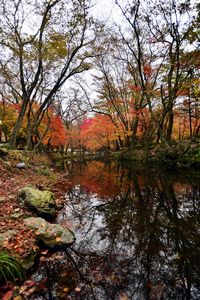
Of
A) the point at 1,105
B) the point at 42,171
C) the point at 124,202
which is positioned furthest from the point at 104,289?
the point at 1,105

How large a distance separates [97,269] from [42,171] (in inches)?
401

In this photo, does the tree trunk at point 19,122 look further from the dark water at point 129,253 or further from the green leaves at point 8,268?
the green leaves at point 8,268

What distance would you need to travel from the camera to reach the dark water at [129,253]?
3.85m

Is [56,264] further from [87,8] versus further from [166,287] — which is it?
[87,8]

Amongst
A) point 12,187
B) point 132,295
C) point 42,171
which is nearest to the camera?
point 132,295

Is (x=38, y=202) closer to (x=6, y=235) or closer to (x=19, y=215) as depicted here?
(x=19, y=215)

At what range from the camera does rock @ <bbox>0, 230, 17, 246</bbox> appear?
4582 mm

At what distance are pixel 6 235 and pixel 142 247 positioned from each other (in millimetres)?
2768

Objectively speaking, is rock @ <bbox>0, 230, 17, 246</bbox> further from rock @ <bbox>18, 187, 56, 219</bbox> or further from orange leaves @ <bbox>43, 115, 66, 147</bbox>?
orange leaves @ <bbox>43, 115, 66, 147</bbox>

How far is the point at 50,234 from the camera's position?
17.1 feet

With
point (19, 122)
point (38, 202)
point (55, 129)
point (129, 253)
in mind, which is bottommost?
point (129, 253)

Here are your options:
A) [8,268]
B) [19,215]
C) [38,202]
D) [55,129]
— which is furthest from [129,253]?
[55,129]

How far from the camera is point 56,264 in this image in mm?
4637

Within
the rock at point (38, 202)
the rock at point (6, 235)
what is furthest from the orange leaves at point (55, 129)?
the rock at point (6, 235)
